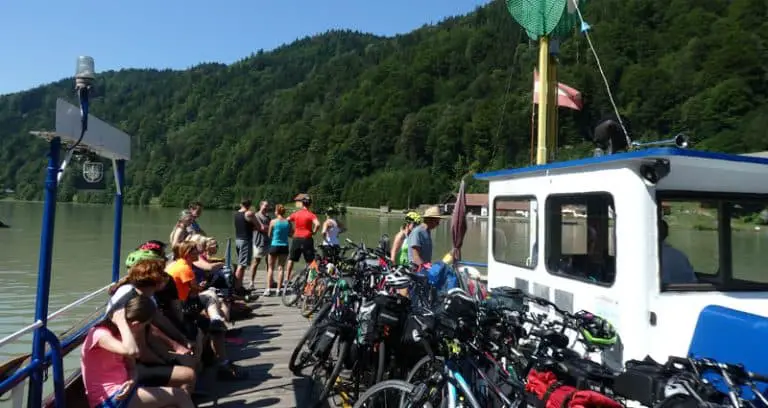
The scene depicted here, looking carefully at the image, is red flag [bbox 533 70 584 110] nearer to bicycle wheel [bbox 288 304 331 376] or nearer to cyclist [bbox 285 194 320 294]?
cyclist [bbox 285 194 320 294]

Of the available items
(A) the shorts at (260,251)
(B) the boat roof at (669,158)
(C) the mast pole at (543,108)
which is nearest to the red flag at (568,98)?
(C) the mast pole at (543,108)

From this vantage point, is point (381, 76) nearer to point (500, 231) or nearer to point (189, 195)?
point (189, 195)

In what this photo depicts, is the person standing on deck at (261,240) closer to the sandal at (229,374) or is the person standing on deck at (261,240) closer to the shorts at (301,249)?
the shorts at (301,249)

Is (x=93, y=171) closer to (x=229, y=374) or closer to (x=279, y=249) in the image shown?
(x=229, y=374)

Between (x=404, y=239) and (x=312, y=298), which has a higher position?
(x=404, y=239)

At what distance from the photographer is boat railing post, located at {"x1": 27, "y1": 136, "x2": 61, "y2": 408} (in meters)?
3.21

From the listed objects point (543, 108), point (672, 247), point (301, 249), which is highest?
point (543, 108)

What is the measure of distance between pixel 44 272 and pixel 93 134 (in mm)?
1294

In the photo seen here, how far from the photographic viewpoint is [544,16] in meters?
8.10

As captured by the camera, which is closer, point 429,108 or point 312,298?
point 312,298

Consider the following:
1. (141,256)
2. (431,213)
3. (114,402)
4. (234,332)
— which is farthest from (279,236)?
(114,402)

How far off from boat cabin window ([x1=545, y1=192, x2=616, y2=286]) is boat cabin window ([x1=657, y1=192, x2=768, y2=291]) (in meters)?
0.38

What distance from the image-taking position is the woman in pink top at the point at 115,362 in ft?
11.3

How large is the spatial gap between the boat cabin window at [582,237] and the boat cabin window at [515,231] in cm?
27
